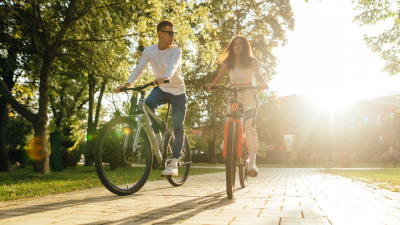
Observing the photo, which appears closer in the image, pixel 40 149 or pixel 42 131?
pixel 40 149

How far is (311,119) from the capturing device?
54375mm

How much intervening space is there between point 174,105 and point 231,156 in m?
1.21

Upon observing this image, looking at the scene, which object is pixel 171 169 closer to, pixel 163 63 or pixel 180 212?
pixel 180 212

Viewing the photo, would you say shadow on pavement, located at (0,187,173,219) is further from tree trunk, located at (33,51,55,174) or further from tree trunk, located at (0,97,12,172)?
tree trunk, located at (0,97,12,172)

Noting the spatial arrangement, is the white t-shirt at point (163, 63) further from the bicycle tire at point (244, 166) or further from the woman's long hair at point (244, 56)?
the bicycle tire at point (244, 166)

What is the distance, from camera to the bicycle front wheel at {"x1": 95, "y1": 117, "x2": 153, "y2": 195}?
3886 mm

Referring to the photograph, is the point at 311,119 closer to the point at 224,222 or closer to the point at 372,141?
the point at 372,141

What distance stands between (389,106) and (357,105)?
15.7 feet

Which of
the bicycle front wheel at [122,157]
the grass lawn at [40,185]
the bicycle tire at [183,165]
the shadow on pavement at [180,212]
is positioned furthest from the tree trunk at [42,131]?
the shadow on pavement at [180,212]

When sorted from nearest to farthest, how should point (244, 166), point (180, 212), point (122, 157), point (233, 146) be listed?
1. point (180, 212)
2. point (122, 157)
3. point (233, 146)
4. point (244, 166)

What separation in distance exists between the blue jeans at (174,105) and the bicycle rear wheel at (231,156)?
0.88 meters

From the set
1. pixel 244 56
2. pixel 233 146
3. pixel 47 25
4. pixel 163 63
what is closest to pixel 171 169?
pixel 233 146

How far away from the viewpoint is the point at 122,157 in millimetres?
4012

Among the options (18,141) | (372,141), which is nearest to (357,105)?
(372,141)
